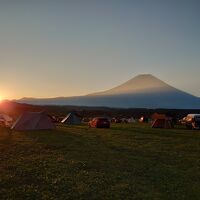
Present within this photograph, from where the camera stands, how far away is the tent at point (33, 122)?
4379 centimetres

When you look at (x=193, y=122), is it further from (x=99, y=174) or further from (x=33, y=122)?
(x=99, y=174)

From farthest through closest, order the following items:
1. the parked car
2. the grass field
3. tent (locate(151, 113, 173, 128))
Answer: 1. tent (locate(151, 113, 173, 128))
2. the parked car
3. the grass field

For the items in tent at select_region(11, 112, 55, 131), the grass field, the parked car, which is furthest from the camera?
the parked car

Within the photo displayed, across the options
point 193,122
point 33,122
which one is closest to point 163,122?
point 193,122

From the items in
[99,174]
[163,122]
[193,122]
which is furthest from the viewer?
[163,122]

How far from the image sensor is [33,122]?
4425 cm

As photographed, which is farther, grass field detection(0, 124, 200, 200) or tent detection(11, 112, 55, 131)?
tent detection(11, 112, 55, 131)

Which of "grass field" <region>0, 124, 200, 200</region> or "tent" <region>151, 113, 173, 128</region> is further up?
"tent" <region>151, 113, 173, 128</region>

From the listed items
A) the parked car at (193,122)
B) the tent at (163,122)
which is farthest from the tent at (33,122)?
the parked car at (193,122)

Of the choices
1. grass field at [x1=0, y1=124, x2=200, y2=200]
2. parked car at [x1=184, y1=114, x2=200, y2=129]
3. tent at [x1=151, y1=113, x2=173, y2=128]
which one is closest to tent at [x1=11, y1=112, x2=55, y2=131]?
tent at [x1=151, y1=113, x2=173, y2=128]

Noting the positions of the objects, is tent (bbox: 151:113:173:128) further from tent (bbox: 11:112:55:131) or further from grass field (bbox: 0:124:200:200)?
grass field (bbox: 0:124:200:200)

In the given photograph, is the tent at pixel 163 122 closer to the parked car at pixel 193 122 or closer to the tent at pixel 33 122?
the parked car at pixel 193 122

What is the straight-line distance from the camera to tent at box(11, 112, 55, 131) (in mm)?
43791

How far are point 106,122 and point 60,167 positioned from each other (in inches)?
1444
